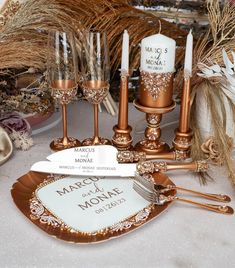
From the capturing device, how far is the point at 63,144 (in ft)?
2.71

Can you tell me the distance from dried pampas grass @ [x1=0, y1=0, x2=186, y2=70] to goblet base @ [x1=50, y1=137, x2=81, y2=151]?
0.16m

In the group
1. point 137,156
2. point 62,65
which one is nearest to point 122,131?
point 137,156

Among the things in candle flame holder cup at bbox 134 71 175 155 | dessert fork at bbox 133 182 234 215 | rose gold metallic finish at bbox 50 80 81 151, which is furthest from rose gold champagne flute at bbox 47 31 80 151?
dessert fork at bbox 133 182 234 215

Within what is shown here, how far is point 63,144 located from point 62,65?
147mm

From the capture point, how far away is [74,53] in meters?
0.78

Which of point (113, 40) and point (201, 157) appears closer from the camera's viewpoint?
→ point (201, 157)

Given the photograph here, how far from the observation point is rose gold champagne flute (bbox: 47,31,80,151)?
0.77m

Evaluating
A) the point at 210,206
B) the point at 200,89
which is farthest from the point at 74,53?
the point at 210,206

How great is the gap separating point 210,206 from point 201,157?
0.15 metres

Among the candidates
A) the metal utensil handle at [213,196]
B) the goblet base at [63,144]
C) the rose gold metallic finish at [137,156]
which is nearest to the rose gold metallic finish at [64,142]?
the goblet base at [63,144]

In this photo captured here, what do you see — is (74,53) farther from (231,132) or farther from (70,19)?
(231,132)

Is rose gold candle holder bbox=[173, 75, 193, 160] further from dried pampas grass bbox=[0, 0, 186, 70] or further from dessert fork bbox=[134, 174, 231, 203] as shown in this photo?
dried pampas grass bbox=[0, 0, 186, 70]

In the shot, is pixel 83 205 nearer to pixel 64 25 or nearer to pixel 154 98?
pixel 154 98

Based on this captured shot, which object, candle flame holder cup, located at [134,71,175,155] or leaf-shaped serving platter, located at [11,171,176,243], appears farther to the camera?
candle flame holder cup, located at [134,71,175,155]
